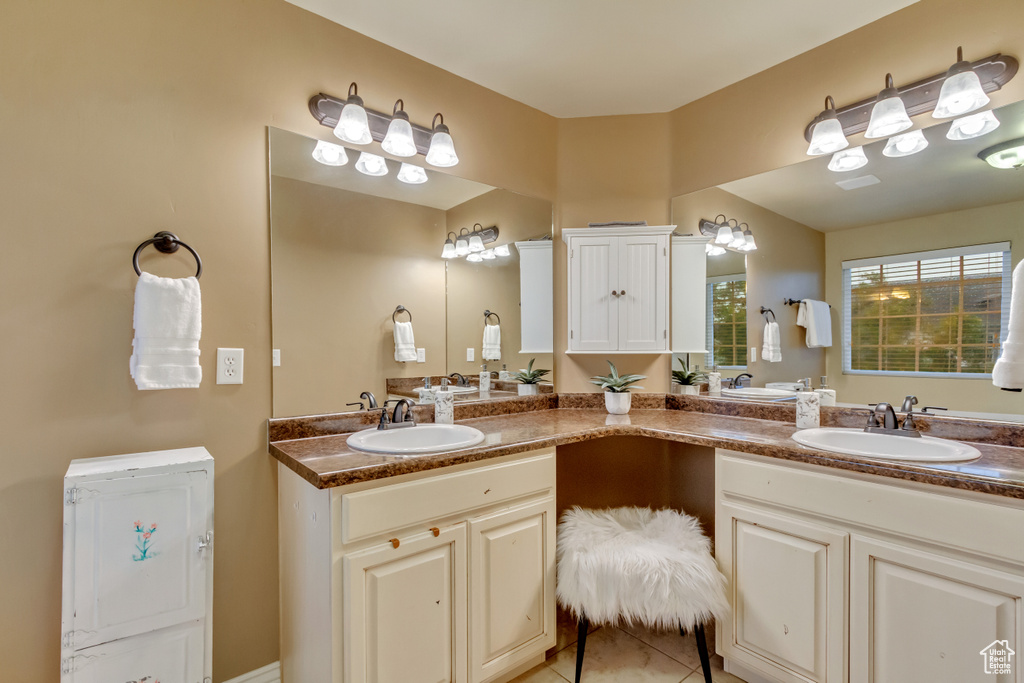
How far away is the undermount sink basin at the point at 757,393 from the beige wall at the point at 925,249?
0.61ft

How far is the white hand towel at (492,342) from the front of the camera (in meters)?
2.23

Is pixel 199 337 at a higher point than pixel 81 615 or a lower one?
higher

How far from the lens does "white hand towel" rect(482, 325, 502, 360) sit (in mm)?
2232

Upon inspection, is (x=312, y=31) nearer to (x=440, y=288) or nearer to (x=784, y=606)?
(x=440, y=288)

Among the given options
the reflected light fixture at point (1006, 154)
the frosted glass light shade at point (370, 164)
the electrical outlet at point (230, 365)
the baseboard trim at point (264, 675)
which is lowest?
the baseboard trim at point (264, 675)

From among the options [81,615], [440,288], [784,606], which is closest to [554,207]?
[440,288]

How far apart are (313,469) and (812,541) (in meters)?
1.51

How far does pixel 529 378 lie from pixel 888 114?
178 centimetres

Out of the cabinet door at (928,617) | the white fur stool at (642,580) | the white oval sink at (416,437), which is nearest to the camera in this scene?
the cabinet door at (928,617)

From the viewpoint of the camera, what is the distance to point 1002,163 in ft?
4.98

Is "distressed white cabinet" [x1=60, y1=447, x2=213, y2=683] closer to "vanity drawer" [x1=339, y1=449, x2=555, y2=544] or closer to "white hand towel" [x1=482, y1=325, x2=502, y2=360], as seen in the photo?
"vanity drawer" [x1=339, y1=449, x2=555, y2=544]

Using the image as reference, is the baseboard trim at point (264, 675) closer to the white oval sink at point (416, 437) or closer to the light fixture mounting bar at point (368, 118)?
the white oval sink at point (416, 437)

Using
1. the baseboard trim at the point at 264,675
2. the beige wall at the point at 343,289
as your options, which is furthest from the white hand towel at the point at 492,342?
the baseboard trim at the point at 264,675

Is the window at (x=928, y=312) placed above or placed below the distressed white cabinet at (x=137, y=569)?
above
